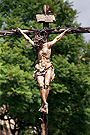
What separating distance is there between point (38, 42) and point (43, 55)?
0.40m

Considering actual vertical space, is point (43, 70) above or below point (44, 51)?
below

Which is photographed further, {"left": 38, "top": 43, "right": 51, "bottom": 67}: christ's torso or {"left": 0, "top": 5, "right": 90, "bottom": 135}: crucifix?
{"left": 38, "top": 43, "right": 51, "bottom": 67}: christ's torso

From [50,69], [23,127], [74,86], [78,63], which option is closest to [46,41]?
[50,69]

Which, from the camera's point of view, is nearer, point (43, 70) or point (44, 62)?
point (43, 70)

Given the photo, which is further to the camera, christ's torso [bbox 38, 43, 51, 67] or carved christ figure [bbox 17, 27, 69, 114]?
christ's torso [bbox 38, 43, 51, 67]

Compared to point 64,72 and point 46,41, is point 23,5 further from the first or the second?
point 46,41

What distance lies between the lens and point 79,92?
43.4 ft

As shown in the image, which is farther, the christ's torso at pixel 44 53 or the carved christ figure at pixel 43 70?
the christ's torso at pixel 44 53

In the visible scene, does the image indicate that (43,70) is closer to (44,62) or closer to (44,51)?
(44,62)

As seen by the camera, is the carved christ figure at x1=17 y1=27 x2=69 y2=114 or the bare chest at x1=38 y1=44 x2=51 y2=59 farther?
the bare chest at x1=38 y1=44 x2=51 y2=59

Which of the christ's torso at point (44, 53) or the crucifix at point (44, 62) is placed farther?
the christ's torso at point (44, 53)

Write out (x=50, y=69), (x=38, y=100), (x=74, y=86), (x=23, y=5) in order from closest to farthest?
1. (x=50, y=69)
2. (x=38, y=100)
3. (x=74, y=86)
4. (x=23, y=5)

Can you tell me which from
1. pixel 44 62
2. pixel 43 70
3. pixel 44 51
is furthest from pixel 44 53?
pixel 43 70

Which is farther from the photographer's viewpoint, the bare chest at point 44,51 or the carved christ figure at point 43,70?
the bare chest at point 44,51
